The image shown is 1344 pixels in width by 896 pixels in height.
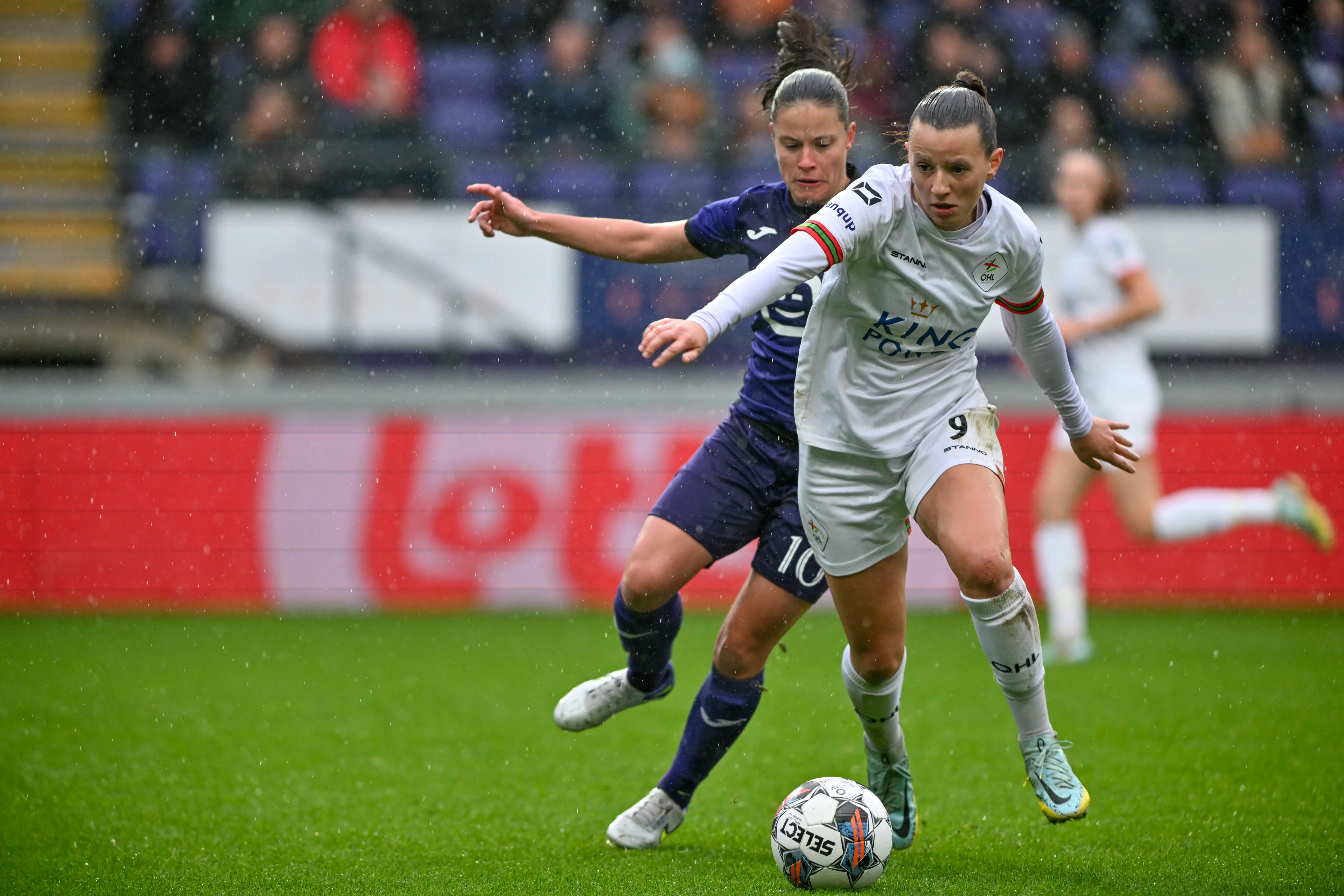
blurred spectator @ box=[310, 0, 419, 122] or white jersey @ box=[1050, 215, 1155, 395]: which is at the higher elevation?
blurred spectator @ box=[310, 0, 419, 122]

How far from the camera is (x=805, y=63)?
4.34 meters

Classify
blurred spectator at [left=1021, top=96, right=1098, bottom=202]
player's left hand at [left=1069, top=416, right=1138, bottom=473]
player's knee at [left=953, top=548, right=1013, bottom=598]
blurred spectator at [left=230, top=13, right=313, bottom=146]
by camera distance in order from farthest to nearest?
blurred spectator at [left=230, top=13, right=313, bottom=146] < blurred spectator at [left=1021, top=96, right=1098, bottom=202] < player's left hand at [left=1069, top=416, right=1138, bottom=473] < player's knee at [left=953, top=548, right=1013, bottom=598]

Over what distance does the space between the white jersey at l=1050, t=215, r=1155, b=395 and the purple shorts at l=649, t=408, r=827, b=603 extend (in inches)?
149

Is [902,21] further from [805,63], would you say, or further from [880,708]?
[880,708]

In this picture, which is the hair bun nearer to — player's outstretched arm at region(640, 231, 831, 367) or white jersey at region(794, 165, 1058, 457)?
white jersey at region(794, 165, 1058, 457)

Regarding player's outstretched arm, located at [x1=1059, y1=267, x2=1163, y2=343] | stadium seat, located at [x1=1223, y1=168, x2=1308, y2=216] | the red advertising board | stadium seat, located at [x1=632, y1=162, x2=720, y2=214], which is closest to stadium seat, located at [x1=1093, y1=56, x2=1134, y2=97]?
stadium seat, located at [x1=1223, y1=168, x2=1308, y2=216]

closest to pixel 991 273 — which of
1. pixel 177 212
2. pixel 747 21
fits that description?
pixel 177 212

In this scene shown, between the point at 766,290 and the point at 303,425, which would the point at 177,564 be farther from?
the point at 766,290

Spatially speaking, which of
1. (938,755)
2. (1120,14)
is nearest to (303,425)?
(938,755)

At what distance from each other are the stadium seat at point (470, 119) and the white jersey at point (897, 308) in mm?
7523

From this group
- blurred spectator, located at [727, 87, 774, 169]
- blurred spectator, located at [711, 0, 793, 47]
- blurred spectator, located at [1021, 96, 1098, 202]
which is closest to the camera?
blurred spectator, located at [1021, 96, 1098, 202]

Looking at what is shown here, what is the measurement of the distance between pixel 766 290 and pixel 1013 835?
2092 mm

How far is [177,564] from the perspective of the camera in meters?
9.23

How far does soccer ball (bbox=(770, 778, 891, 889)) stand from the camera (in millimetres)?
3768
